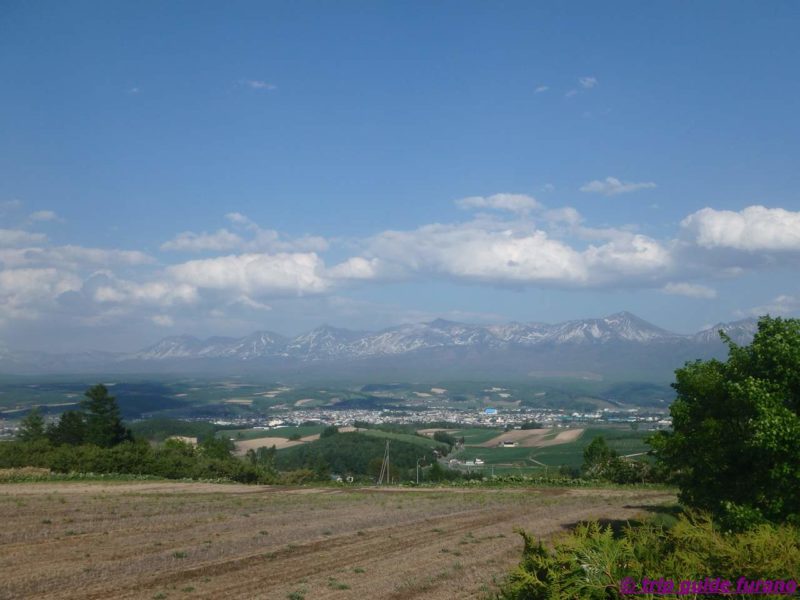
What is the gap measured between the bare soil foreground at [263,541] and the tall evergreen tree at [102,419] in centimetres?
3195

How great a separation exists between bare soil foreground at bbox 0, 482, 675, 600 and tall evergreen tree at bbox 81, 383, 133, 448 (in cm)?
3195

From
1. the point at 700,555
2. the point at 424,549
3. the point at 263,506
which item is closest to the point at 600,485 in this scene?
the point at 263,506

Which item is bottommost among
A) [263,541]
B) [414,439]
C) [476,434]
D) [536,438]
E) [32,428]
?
[476,434]

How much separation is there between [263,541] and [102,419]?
5691 cm

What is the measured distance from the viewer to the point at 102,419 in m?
70.7

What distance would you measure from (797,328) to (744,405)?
2.86 meters

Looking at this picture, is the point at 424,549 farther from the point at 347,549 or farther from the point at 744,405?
the point at 744,405

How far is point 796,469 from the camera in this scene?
46.0ft

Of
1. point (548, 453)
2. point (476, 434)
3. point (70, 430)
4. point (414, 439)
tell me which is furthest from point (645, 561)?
point (476, 434)

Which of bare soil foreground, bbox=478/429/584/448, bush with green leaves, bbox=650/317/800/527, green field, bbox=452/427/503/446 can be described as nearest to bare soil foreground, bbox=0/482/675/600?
bush with green leaves, bbox=650/317/800/527

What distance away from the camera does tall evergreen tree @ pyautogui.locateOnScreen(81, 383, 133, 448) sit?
227 ft

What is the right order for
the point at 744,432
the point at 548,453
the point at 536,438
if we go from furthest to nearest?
the point at 536,438 → the point at 548,453 → the point at 744,432

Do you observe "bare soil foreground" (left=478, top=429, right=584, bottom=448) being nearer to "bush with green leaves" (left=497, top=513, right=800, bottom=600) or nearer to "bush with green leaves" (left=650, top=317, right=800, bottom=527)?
"bush with green leaves" (left=650, top=317, right=800, bottom=527)

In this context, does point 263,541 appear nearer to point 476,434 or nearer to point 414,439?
point 414,439
